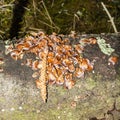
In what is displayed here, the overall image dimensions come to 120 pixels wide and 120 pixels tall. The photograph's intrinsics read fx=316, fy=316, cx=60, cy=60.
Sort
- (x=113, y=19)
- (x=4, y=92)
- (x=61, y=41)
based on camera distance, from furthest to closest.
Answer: (x=113, y=19) → (x=61, y=41) → (x=4, y=92)

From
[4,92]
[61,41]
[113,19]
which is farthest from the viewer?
[113,19]

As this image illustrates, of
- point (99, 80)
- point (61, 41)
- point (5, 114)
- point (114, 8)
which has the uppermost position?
point (114, 8)

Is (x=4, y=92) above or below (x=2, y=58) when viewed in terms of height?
below

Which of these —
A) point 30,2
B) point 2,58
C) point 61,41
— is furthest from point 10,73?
point 30,2

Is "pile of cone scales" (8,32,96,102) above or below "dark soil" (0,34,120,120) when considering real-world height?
above

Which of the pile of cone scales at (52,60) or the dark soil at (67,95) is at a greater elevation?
the pile of cone scales at (52,60)

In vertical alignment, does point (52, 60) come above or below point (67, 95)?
above

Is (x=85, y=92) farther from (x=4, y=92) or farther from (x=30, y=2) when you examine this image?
(x=30, y=2)

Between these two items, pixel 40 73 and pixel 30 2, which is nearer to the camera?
pixel 40 73
